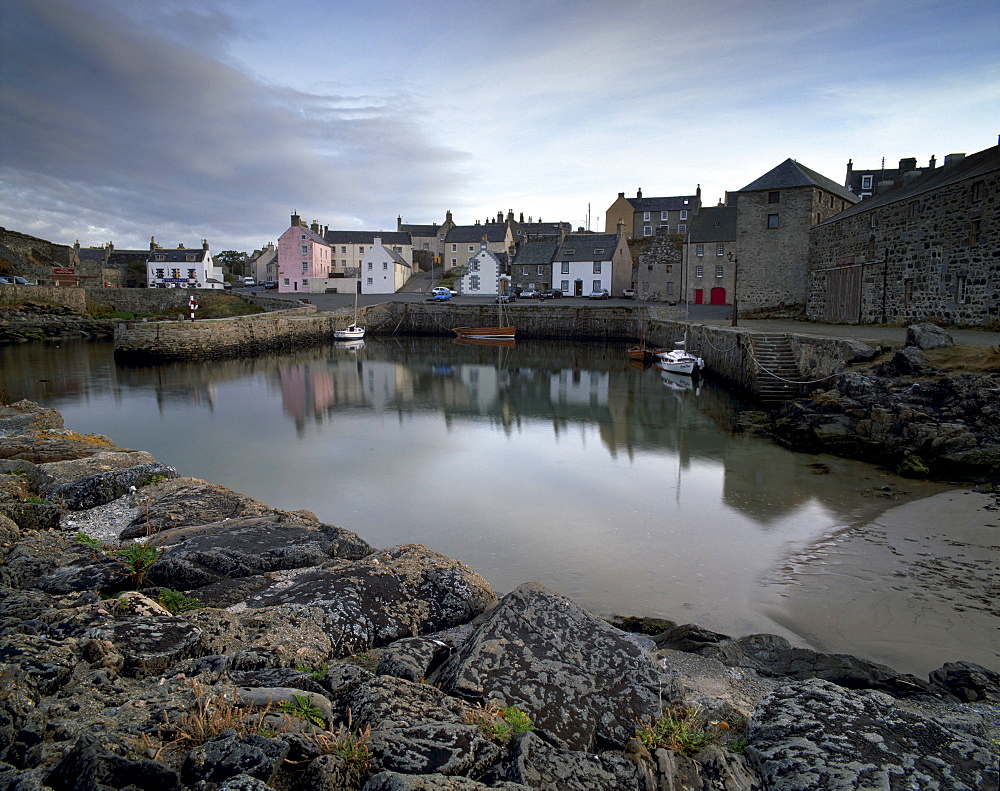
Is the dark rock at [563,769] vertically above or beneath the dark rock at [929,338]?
beneath

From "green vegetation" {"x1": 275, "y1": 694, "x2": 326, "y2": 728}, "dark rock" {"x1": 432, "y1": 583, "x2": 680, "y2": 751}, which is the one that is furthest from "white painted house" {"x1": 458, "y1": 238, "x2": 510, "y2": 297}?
"green vegetation" {"x1": 275, "y1": 694, "x2": 326, "y2": 728}

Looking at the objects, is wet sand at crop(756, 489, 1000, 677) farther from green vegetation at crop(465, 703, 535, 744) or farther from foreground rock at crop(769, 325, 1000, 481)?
green vegetation at crop(465, 703, 535, 744)

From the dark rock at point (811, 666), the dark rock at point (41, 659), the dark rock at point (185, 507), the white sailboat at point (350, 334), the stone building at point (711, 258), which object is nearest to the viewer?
the dark rock at point (41, 659)

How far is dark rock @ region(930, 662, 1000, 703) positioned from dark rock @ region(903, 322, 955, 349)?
14.0 m

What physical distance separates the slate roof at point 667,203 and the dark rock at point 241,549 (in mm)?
68352

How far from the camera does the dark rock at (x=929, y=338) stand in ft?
53.4

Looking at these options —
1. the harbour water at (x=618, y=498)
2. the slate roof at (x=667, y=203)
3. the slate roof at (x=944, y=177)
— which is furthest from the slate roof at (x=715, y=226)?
the harbour water at (x=618, y=498)

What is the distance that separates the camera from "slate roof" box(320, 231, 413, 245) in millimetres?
74312

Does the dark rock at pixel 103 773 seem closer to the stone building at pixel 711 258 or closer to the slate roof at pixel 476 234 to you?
the stone building at pixel 711 258

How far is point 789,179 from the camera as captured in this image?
3584 cm

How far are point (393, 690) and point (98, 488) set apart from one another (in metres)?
5.89

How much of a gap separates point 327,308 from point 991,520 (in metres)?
50.6

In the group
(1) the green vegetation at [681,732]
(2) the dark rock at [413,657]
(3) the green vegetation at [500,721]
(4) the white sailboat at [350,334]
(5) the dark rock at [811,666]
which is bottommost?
(5) the dark rock at [811,666]

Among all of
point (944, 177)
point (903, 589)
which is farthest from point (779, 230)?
point (903, 589)
